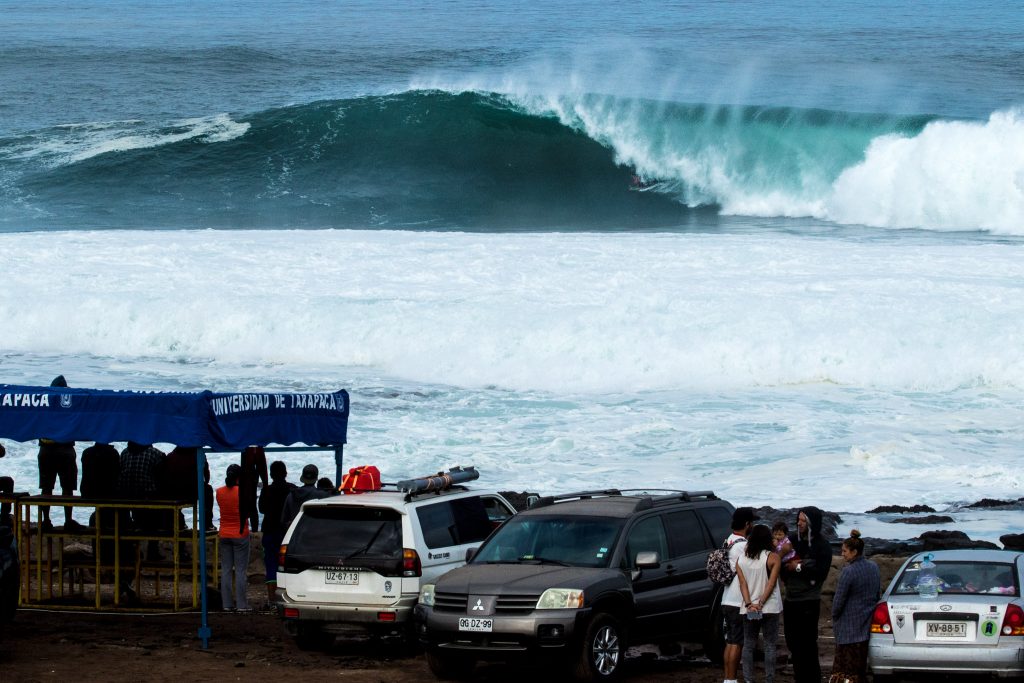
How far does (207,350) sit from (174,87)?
36021 millimetres

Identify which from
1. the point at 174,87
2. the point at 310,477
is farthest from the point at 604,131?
the point at 310,477

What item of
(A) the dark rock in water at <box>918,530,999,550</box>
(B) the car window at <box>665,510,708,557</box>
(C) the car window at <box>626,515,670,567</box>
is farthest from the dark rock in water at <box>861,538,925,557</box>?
(C) the car window at <box>626,515,670,567</box>

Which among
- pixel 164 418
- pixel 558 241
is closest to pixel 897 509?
pixel 164 418

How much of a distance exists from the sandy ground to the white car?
40.0 inches

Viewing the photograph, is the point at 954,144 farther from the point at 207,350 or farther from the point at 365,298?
the point at 207,350

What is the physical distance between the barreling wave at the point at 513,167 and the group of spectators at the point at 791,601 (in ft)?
97.8

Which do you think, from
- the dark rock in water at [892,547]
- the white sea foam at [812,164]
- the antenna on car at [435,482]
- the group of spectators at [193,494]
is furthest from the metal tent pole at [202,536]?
the white sea foam at [812,164]

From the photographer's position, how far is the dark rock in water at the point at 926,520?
14.7 metres

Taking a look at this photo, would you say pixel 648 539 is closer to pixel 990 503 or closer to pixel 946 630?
pixel 946 630

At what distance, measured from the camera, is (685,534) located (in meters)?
10.0

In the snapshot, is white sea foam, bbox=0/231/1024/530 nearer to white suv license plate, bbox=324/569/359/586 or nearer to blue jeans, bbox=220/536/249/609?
blue jeans, bbox=220/536/249/609

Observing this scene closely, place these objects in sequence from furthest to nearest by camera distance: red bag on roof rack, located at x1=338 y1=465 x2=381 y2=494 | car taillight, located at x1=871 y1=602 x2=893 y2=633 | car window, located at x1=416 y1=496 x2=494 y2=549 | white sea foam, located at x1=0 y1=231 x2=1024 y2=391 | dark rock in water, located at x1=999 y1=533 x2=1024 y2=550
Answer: white sea foam, located at x1=0 y1=231 x2=1024 y2=391
dark rock in water, located at x1=999 y1=533 x2=1024 y2=550
red bag on roof rack, located at x1=338 y1=465 x2=381 y2=494
car window, located at x1=416 y1=496 x2=494 y2=549
car taillight, located at x1=871 y1=602 x2=893 y2=633

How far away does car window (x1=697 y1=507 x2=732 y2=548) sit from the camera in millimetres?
10273

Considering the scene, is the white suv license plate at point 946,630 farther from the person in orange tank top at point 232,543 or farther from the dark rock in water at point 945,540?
the person in orange tank top at point 232,543
